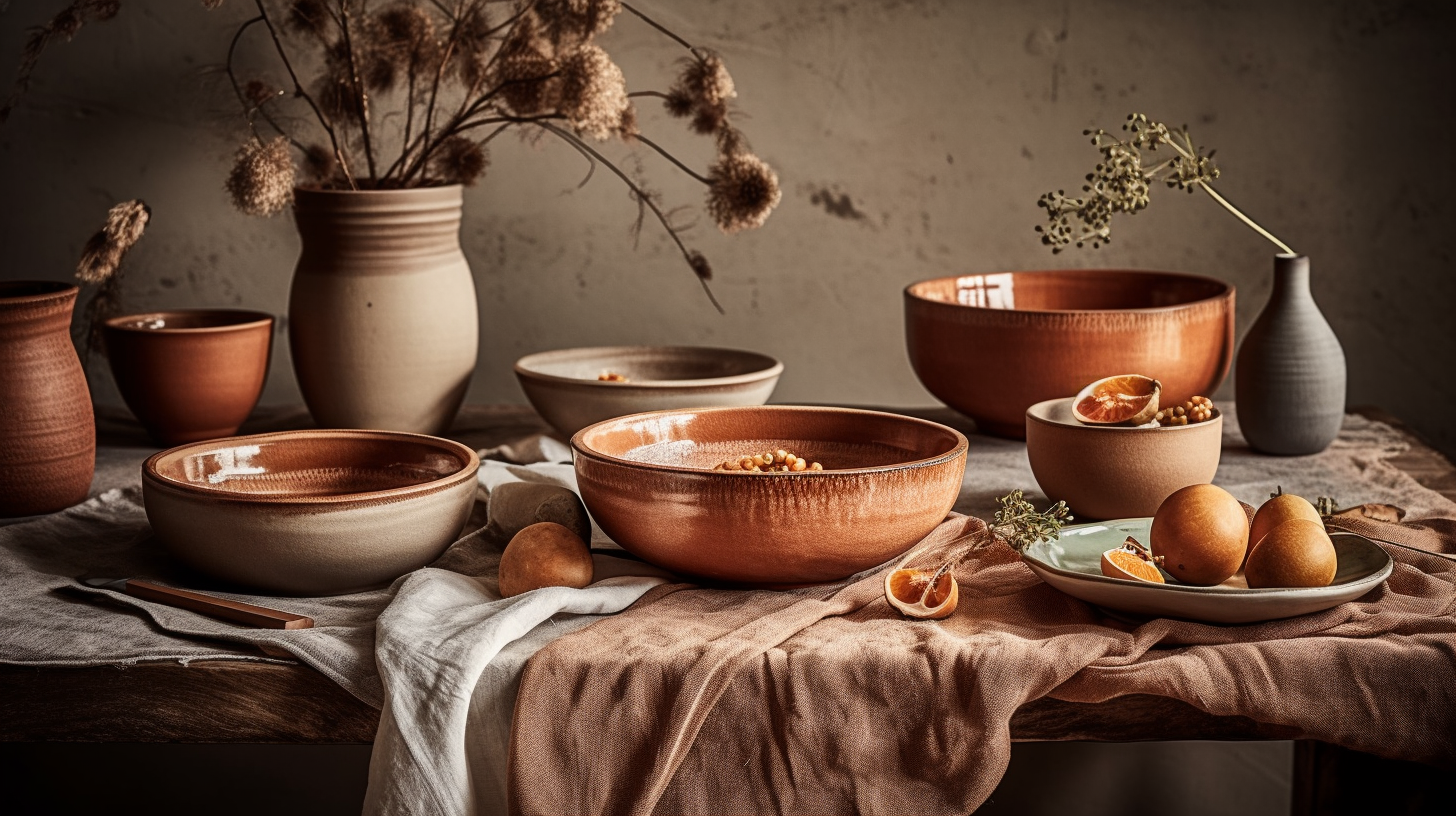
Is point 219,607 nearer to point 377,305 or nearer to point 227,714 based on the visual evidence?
point 227,714

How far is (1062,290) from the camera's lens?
1.58 meters

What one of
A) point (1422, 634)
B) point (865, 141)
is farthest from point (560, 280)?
point (1422, 634)

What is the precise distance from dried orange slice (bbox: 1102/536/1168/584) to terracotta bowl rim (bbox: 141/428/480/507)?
481 millimetres

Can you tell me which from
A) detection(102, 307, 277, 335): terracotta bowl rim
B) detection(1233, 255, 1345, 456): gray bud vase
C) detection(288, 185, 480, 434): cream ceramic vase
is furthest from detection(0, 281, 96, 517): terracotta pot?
detection(1233, 255, 1345, 456): gray bud vase

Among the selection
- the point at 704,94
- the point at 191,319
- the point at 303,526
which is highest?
the point at 704,94

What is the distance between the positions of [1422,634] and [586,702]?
535 mm

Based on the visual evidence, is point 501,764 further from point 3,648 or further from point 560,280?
point 560,280

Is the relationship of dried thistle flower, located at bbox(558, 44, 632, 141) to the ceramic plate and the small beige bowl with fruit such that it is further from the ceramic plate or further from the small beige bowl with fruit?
the ceramic plate

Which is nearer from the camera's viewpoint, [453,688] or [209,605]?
[453,688]

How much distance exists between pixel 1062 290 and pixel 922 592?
755mm

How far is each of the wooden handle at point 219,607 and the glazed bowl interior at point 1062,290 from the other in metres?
0.88

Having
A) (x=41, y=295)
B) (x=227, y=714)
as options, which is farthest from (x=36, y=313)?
(x=227, y=714)

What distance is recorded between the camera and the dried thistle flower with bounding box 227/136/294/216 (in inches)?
48.9

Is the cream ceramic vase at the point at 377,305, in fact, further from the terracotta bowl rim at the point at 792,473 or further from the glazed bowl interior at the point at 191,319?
the terracotta bowl rim at the point at 792,473
